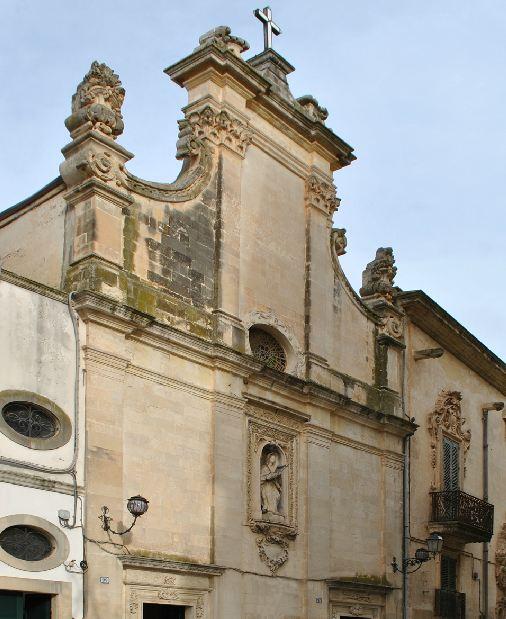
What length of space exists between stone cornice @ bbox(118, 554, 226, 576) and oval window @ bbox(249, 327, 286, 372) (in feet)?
13.4

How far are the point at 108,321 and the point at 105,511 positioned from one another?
9.31 ft

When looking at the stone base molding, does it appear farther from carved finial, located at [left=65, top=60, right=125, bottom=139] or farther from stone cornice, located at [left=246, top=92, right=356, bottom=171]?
stone cornice, located at [left=246, top=92, right=356, bottom=171]

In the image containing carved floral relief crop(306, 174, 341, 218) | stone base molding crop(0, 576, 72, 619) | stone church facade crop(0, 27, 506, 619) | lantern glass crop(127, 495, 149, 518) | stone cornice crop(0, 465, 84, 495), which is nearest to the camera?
stone base molding crop(0, 576, 72, 619)

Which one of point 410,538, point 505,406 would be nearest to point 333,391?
point 410,538

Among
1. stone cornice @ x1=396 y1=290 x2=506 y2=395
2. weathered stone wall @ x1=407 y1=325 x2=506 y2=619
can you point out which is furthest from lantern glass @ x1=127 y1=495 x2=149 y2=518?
stone cornice @ x1=396 y1=290 x2=506 y2=395

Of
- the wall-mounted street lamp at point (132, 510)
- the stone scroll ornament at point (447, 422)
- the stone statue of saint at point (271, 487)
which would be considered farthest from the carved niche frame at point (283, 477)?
the stone scroll ornament at point (447, 422)

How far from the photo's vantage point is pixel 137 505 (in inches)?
583

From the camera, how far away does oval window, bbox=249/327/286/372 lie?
63.9ft

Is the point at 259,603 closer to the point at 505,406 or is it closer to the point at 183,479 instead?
the point at 183,479

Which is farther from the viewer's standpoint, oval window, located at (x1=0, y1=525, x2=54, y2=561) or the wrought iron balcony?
the wrought iron balcony

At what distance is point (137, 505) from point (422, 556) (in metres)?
8.43

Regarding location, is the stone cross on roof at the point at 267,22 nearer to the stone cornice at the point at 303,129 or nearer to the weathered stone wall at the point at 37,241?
the stone cornice at the point at 303,129

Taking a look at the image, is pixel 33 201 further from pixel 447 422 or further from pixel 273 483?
pixel 447 422

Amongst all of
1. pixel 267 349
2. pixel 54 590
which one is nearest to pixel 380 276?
pixel 267 349
